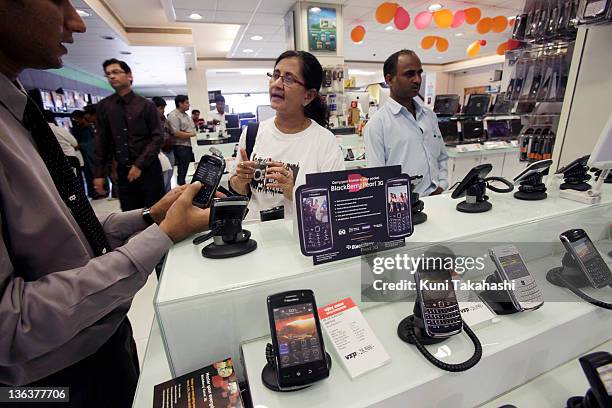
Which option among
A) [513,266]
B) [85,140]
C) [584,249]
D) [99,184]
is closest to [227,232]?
[513,266]

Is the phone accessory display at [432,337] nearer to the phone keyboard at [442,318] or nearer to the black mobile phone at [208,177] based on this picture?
the phone keyboard at [442,318]

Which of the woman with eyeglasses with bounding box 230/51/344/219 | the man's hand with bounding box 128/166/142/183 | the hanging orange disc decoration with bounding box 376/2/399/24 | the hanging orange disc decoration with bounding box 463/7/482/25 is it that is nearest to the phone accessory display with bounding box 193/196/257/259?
the woman with eyeglasses with bounding box 230/51/344/219

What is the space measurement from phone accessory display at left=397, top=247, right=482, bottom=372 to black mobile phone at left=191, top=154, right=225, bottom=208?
1.89 feet

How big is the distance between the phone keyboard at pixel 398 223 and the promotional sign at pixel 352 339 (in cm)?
22

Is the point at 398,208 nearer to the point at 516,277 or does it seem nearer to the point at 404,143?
the point at 516,277

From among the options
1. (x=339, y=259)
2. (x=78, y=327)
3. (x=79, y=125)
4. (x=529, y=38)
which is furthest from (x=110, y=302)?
(x=79, y=125)

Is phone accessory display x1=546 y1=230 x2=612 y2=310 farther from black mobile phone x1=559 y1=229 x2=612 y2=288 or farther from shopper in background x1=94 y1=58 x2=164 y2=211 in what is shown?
shopper in background x1=94 y1=58 x2=164 y2=211

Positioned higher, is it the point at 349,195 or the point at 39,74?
the point at 39,74

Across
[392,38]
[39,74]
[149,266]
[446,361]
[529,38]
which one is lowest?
[446,361]

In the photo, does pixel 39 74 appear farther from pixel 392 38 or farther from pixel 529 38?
pixel 529 38

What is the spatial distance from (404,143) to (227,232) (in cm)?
143

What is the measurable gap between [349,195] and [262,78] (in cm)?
1468

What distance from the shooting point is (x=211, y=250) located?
0.82 m

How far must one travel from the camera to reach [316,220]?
0.75 metres
